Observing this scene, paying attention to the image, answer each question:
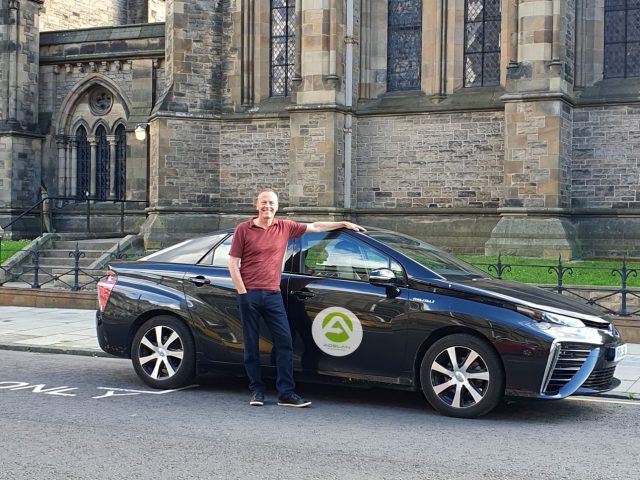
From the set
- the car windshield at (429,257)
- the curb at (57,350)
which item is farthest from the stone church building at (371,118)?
the car windshield at (429,257)

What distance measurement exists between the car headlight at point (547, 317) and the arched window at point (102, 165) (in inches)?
829

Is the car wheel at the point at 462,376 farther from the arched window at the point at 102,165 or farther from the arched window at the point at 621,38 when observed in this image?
the arched window at the point at 102,165

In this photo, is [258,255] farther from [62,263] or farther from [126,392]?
[62,263]

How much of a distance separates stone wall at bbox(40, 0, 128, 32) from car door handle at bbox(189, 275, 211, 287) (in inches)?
866

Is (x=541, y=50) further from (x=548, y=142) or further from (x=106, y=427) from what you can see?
(x=106, y=427)

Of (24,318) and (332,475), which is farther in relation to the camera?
(24,318)

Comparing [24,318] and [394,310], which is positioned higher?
[394,310]

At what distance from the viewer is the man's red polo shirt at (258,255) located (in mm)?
7566

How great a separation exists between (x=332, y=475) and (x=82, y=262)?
1601cm

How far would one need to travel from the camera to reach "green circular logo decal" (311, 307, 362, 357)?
7.54 meters

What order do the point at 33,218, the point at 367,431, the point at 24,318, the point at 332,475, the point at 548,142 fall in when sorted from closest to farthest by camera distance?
the point at 332,475
the point at 367,431
the point at 24,318
the point at 548,142
the point at 33,218

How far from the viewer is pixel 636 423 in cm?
716

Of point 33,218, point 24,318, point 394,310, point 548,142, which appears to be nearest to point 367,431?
point 394,310

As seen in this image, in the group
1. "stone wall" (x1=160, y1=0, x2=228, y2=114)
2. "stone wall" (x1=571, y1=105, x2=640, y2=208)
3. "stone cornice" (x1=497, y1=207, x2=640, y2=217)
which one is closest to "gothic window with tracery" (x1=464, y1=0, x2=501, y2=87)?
"stone wall" (x1=571, y1=105, x2=640, y2=208)
